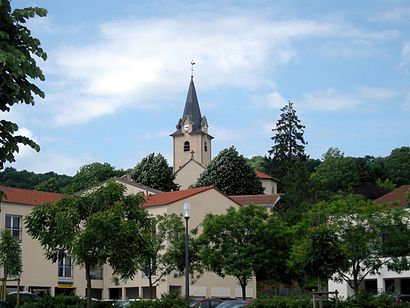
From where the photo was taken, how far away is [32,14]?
11.3 m

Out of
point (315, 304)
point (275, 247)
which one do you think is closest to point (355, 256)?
point (275, 247)

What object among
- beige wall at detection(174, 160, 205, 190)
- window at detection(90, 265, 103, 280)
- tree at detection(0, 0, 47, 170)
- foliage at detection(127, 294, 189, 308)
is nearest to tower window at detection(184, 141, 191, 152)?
beige wall at detection(174, 160, 205, 190)

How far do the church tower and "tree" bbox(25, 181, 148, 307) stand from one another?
88.0 m

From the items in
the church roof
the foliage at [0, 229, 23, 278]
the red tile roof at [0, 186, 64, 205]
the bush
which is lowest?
the bush

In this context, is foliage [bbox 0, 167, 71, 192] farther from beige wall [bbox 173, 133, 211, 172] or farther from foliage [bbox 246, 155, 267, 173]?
foliage [bbox 246, 155, 267, 173]

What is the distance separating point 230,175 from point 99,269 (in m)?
31.3

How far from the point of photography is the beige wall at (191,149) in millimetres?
119688

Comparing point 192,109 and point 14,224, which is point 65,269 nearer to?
point 14,224

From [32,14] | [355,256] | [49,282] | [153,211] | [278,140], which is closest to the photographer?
[32,14]

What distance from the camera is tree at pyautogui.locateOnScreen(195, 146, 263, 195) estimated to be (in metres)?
92.7

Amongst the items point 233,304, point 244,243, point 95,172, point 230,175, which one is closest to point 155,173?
point 230,175

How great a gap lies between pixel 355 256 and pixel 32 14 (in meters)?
36.1

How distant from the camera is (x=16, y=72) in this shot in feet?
34.7

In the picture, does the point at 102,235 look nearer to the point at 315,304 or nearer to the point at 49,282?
the point at 315,304
